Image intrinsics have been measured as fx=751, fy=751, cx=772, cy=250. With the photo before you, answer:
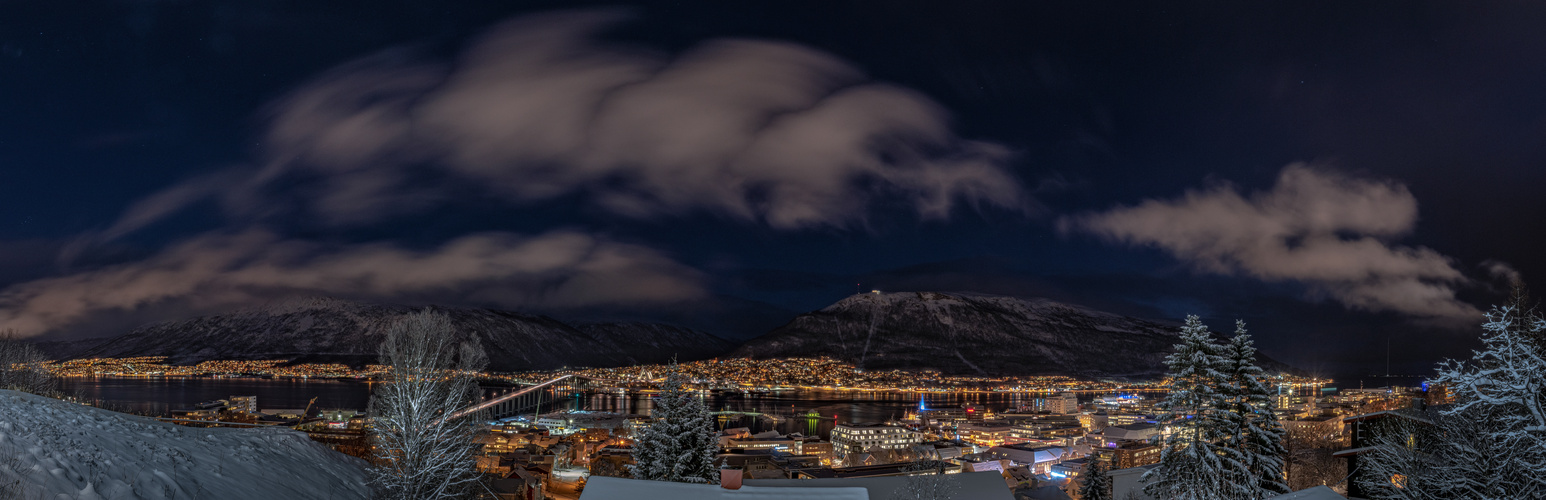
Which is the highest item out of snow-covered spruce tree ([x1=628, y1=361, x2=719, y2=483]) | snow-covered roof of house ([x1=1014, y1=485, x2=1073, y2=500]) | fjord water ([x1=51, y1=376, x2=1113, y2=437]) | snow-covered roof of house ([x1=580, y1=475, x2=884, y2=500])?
snow-covered roof of house ([x1=580, y1=475, x2=884, y2=500])

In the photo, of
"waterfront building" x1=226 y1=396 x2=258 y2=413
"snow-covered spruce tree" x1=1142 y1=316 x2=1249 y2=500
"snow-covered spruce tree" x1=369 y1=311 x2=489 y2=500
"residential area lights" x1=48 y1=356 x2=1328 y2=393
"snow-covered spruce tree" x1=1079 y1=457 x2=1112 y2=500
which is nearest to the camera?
"snow-covered spruce tree" x1=369 y1=311 x2=489 y2=500

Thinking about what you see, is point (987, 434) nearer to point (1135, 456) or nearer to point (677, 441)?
point (1135, 456)

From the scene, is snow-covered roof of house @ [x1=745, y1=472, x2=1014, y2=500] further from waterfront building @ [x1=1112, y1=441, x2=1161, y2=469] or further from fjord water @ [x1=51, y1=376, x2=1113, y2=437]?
fjord water @ [x1=51, y1=376, x2=1113, y2=437]

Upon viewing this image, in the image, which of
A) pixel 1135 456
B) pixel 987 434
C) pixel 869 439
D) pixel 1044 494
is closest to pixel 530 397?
pixel 869 439

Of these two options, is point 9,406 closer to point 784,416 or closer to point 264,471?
point 264,471

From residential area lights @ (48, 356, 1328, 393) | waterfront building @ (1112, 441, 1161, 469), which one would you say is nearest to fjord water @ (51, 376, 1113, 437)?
residential area lights @ (48, 356, 1328, 393)
